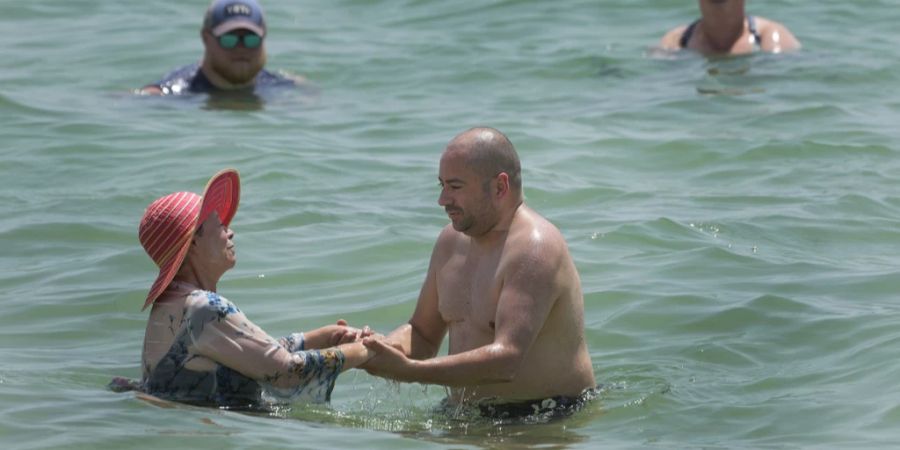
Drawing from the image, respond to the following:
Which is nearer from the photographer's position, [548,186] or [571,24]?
[548,186]

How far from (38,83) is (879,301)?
27.6 ft

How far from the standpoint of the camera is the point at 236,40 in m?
13.3

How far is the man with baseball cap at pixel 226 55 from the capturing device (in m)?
13.3

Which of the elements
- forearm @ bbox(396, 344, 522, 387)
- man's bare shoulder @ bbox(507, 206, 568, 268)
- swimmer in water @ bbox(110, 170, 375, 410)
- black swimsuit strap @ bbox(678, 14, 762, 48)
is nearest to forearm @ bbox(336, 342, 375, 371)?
swimmer in water @ bbox(110, 170, 375, 410)

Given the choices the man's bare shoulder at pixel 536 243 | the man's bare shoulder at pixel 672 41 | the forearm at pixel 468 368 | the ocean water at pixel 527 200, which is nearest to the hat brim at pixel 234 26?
the ocean water at pixel 527 200

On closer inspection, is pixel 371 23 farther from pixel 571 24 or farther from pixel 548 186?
pixel 548 186

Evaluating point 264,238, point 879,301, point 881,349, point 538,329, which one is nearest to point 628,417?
point 538,329

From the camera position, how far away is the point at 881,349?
7.50 meters

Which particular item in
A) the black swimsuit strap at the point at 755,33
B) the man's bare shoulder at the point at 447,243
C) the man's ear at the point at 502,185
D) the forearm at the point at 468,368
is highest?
the black swimsuit strap at the point at 755,33

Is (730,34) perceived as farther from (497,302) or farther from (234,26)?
(497,302)

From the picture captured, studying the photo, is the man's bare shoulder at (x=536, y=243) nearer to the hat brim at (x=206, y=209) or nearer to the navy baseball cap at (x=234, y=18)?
the hat brim at (x=206, y=209)

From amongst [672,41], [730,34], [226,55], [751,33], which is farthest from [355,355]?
[672,41]

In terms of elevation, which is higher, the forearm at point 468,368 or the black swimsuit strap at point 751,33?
the black swimsuit strap at point 751,33

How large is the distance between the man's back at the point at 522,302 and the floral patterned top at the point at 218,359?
564 millimetres
